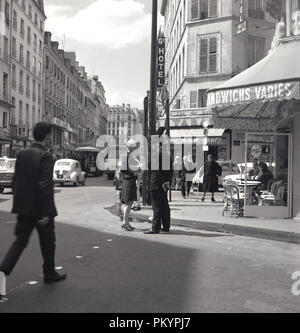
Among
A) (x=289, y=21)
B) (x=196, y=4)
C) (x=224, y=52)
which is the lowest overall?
(x=289, y=21)

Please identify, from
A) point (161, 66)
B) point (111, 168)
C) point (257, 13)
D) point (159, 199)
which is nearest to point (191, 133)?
point (161, 66)

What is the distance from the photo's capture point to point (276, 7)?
12680mm

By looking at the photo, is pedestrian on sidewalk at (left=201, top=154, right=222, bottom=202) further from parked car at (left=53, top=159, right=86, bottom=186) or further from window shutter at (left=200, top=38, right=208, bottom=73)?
window shutter at (left=200, top=38, right=208, bottom=73)

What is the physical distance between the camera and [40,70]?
51.8 m

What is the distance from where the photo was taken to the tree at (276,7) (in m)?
12.4

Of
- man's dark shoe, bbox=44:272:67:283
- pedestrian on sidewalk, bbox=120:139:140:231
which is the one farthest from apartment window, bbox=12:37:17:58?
man's dark shoe, bbox=44:272:67:283

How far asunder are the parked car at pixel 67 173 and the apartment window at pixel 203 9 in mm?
11447

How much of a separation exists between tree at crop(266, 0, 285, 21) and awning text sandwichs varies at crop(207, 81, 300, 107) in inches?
128

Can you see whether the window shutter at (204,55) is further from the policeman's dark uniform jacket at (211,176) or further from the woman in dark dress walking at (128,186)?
the woman in dark dress walking at (128,186)

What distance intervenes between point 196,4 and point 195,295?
2596 cm

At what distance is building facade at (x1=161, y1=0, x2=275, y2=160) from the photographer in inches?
1065
